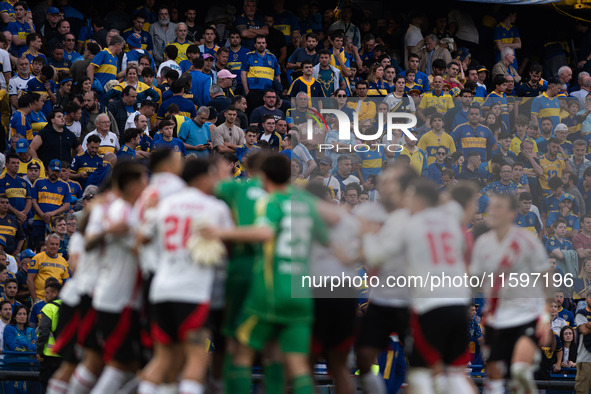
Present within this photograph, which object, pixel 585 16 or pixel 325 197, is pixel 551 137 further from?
pixel 325 197

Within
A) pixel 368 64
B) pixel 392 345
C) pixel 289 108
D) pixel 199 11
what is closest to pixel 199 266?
pixel 392 345

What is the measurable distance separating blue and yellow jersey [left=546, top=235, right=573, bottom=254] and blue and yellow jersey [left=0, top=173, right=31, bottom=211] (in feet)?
26.5

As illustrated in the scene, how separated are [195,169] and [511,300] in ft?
10.3

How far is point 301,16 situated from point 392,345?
10.7 m

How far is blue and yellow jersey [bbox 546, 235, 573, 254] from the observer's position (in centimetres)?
1597

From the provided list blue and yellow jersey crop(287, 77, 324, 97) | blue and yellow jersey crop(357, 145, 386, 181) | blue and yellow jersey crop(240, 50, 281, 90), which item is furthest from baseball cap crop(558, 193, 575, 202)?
blue and yellow jersey crop(240, 50, 281, 90)

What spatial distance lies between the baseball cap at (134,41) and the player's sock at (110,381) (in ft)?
37.4

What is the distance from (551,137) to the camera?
18781 millimetres

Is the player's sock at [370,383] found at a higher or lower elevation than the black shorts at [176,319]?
lower

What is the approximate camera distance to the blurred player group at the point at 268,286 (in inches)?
→ 324

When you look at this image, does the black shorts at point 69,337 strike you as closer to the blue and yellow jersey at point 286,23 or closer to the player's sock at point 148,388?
the player's sock at point 148,388

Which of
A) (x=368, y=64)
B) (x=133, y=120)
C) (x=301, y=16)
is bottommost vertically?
(x=133, y=120)

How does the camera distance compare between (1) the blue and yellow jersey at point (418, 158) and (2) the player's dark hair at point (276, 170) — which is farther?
(1) the blue and yellow jersey at point (418, 158)

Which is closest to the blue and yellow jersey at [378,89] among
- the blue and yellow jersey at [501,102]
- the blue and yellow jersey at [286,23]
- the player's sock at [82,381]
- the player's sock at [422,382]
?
the blue and yellow jersey at [501,102]
